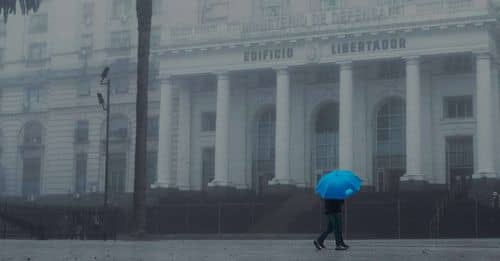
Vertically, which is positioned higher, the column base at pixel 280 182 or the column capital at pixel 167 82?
the column capital at pixel 167 82

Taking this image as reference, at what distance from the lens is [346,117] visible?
166 feet

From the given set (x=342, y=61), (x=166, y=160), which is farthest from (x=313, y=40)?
(x=166, y=160)

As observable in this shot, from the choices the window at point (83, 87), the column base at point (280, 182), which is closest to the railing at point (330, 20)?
the column base at point (280, 182)

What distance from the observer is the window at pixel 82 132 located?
2574 inches

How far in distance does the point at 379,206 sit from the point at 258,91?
1859 cm

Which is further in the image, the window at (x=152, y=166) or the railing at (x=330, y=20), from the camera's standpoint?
the window at (x=152, y=166)

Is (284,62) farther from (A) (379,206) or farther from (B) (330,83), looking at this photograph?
(A) (379,206)

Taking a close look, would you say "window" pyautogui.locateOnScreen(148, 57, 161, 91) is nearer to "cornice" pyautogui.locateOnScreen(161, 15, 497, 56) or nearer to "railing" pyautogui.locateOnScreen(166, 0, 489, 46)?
"cornice" pyautogui.locateOnScreen(161, 15, 497, 56)

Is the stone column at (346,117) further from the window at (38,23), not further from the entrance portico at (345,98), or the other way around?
the window at (38,23)

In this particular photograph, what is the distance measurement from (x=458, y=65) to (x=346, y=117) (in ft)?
23.5

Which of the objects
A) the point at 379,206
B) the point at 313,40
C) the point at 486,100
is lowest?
the point at 379,206

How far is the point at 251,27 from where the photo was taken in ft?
176

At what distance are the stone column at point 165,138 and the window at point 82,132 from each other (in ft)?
34.3

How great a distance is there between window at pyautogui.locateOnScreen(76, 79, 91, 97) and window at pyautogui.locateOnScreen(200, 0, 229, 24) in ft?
37.6
